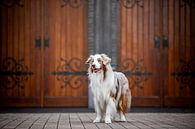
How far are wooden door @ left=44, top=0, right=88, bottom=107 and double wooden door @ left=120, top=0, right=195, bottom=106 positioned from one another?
95 cm

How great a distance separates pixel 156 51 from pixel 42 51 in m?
2.58

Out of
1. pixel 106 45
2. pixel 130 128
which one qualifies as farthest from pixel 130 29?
pixel 130 128

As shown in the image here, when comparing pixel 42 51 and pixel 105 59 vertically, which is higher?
pixel 42 51

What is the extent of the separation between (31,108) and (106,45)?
217cm

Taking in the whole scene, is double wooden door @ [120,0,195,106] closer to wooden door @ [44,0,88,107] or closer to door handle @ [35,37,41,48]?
wooden door @ [44,0,88,107]

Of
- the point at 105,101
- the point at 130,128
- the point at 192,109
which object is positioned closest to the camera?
the point at 130,128

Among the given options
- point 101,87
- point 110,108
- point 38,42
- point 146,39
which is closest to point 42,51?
point 38,42

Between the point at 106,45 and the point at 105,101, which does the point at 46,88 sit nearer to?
the point at 106,45

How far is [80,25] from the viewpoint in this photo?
13.0 meters

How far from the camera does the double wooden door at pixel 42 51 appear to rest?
12977mm

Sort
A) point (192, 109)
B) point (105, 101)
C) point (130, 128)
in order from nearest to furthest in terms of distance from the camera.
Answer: point (130, 128)
point (105, 101)
point (192, 109)

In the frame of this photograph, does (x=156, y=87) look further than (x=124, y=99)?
Yes

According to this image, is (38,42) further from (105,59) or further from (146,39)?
(105,59)

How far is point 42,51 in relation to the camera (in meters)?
13.0
